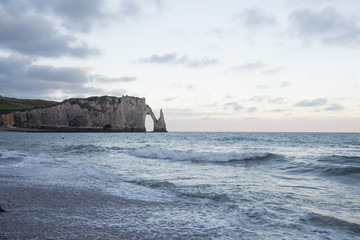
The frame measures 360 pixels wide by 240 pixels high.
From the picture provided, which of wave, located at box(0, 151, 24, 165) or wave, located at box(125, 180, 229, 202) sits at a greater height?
wave, located at box(125, 180, 229, 202)

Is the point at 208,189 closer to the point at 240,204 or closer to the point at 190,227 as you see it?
the point at 240,204

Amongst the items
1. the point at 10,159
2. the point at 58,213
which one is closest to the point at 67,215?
the point at 58,213

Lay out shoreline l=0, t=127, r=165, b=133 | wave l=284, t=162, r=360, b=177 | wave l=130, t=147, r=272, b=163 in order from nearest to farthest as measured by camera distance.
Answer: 1. wave l=284, t=162, r=360, b=177
2. wave l=130, t=147, r=272, b=163
3. shoreline l=0, t=127, r=165, b=133

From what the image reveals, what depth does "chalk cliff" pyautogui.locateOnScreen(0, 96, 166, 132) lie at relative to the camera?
4087 inches

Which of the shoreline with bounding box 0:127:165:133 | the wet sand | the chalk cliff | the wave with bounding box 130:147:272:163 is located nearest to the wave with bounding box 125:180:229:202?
the wet sand

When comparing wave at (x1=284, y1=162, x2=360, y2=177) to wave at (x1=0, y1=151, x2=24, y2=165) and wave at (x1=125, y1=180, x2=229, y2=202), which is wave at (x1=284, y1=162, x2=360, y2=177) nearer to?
wave at (x1=125, y1=180, x2=229, y2=202)

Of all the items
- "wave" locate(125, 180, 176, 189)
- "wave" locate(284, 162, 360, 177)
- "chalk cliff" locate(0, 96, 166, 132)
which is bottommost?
"wave" locate(125, 180, 176, 189)

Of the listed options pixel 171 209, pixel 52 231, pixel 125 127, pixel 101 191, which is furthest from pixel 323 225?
pixel 125 127

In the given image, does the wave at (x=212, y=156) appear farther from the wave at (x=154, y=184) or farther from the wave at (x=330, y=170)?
the wave at (x=154, y=184)

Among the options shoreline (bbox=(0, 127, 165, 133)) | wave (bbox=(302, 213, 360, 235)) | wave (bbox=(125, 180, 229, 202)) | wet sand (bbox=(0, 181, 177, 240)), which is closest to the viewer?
wet sand (bbox=(0, 181, 177, 240))

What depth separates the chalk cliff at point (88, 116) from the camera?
341ft

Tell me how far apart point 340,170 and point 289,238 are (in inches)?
383

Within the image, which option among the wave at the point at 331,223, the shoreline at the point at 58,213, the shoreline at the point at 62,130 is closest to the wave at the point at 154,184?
the shoreline at the point at 58,213

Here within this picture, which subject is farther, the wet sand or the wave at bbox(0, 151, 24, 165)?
the wave at bbox(0, 151, 24, 165)
